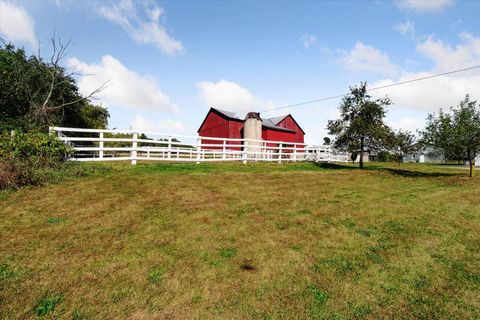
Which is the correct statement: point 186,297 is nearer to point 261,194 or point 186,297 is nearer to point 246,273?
point 246,273

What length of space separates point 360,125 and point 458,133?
535cm

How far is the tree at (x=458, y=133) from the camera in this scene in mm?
14852

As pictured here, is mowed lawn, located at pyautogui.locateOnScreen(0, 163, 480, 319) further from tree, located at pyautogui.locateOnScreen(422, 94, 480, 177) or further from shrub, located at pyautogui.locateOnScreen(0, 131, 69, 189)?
tree, located at pyautogui.locateOnScreen(422, 94, 480, 177)

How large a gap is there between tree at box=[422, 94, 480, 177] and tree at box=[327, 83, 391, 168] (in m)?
2.91

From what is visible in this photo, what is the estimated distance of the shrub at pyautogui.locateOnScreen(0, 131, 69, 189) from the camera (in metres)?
7.13

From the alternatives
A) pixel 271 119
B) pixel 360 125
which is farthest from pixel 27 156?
pixel 271 119

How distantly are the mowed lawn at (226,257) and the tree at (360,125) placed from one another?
11.4m

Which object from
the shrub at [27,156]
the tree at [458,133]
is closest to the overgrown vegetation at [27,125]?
the shrub at [27,156]

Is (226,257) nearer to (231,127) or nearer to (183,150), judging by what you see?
(183,150)

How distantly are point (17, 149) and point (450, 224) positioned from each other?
479 inches

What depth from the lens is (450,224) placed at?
639cm

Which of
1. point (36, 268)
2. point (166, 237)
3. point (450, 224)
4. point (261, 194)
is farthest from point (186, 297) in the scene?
point (450, 224)

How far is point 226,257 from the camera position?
4.25 m

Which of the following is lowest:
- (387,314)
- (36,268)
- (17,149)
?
(387,314)
